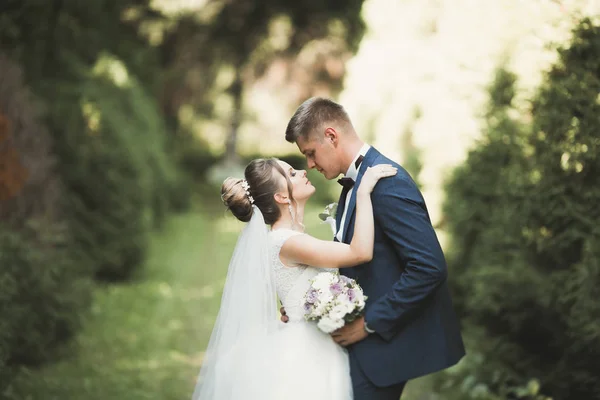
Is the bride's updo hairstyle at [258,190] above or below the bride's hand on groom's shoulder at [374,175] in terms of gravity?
above

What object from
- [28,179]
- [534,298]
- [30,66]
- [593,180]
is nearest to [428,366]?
[593,180]

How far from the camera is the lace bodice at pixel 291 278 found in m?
3.67

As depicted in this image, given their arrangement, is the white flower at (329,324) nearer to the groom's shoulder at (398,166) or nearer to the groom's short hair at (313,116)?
the groom's shoulder at (398,166)

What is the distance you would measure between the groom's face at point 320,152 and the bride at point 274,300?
0.22 metres

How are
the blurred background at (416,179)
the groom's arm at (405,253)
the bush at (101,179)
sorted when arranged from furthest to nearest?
the bush at (101,179), the blurred background at (416,179), the groom's arm at (405,253)

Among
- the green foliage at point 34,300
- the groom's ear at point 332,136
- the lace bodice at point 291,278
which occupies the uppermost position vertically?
the green foliage at point 34,300

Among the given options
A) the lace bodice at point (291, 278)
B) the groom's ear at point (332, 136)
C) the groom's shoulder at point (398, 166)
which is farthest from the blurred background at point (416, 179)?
the groom's ear at point (332, 136)

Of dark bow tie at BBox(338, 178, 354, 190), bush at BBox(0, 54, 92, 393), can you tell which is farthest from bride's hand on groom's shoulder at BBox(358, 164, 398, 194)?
bush at BBox(0, 54, 92, 393)

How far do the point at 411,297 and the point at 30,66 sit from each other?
9.04 metres

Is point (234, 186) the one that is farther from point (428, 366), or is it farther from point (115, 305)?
point (115, 305)

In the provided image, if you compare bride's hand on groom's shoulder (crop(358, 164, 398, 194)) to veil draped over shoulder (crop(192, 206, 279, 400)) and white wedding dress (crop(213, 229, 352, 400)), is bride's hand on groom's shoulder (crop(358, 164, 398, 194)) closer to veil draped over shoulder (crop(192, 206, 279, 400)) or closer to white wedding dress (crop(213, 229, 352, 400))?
white wedding dress (crop(213, 229, 352, 400))

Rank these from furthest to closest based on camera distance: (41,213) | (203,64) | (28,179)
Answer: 1. (203,64)
2. (41,213)
3. (28,179)

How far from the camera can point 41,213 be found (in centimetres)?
864

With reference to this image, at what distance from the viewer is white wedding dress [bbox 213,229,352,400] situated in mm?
3480
